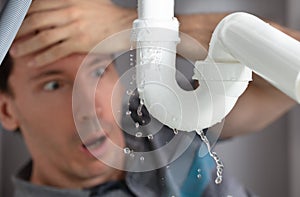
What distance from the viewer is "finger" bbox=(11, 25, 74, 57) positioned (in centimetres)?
78

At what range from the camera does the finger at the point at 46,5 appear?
29.5 inches

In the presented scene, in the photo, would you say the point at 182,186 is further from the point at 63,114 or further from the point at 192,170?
the point at 63,114

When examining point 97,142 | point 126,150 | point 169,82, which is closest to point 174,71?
point 169,82

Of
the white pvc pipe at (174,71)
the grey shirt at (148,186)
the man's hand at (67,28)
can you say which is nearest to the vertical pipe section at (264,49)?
the white pvc pipe at (174,71)

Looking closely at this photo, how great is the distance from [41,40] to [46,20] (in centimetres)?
3

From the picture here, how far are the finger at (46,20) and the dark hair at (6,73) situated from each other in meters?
0.05

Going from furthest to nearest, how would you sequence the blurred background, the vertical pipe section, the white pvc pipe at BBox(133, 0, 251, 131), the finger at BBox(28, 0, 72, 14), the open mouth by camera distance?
the blurred background, the finger at BBox(28, 0, 72, 14), the open mouth, the white pvc pipe at BBox(133, 0, 251, 131), the vertical pipe section

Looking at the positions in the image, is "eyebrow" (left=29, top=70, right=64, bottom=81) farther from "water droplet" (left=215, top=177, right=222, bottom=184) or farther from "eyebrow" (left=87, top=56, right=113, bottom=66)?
"water droplet" (left=215, top=177, right=222, bottom=184)

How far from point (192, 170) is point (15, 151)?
1.48 feet

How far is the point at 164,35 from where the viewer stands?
1.20 feet

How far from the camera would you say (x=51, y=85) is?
2.72ft

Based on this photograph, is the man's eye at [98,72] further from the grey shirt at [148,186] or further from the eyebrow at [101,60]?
the grey shirt at [148,186]

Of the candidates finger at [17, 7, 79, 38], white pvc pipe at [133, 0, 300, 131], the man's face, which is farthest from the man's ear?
white pvc pipe at [133, 0, 300, 131]

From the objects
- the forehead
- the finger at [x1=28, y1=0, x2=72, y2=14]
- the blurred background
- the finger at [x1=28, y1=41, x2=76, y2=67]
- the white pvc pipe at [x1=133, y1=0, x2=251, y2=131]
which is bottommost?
the blurred background
